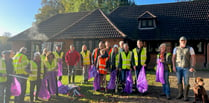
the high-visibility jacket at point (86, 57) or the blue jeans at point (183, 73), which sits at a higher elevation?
the high-visibility jacket at point (86, 57)

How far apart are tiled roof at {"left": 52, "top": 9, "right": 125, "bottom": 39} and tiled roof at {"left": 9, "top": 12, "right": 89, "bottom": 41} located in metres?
4.42

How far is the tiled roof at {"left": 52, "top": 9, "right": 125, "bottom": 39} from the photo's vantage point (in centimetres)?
1266

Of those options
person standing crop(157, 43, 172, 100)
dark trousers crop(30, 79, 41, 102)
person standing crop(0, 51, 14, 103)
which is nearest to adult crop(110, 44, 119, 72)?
person standing crop(157, 43, 172, 100)

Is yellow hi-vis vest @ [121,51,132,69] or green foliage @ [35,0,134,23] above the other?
green foliage @ [35,0,134,23]

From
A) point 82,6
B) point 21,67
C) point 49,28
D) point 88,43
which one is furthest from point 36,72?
point 82,6

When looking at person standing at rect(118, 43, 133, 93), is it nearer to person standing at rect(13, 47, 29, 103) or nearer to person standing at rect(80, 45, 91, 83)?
person standing at rect(80, 45, 91, 83)

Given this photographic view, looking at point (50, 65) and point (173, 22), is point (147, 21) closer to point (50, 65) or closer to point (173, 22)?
point (173, 22)

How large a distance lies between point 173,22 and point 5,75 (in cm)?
1515

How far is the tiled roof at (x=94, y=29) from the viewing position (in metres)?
12.7

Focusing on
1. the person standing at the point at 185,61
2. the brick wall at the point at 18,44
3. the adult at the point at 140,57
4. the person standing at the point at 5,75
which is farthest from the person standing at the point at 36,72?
the brick wall at the point at 18,44

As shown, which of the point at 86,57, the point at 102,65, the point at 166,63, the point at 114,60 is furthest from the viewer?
the point at 86,57

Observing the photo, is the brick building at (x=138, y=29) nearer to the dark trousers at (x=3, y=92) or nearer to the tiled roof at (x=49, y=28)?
the tiled roof at (x=49, y=28)

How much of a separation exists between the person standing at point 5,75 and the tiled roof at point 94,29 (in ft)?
27.0

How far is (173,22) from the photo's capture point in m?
15.7
